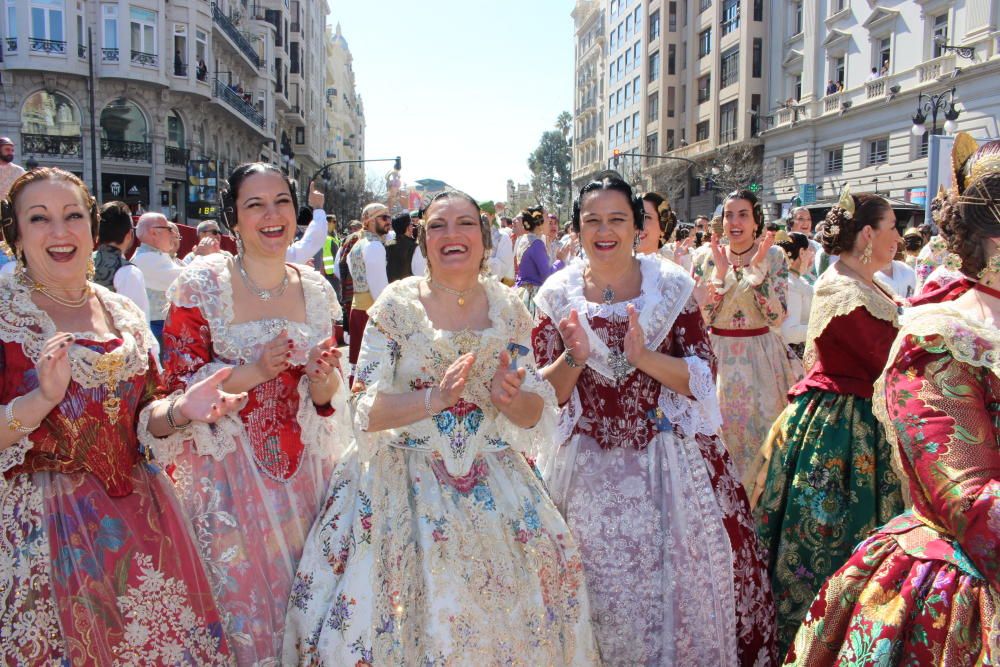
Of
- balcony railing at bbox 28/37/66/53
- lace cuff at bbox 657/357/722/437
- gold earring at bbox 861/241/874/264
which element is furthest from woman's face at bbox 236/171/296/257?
balcony railing at bbox 28/37/66/53

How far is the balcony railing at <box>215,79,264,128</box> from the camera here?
3481 cm

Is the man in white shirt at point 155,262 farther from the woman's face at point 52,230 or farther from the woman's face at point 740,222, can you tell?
the woman's face at point 740,222

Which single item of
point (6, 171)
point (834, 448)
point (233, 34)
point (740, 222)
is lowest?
point (834, 448)

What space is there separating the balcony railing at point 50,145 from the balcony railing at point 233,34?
29.3 ft

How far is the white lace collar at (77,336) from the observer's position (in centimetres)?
245

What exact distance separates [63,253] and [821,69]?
34.4 metres

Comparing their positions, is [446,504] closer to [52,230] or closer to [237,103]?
[52,230]

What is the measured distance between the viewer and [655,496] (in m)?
3.11

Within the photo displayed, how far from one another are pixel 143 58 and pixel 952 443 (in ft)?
112

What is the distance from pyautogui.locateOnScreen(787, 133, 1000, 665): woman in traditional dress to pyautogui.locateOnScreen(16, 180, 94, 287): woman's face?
8.31ft

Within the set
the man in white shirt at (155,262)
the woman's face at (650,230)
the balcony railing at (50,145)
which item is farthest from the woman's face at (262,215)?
the balcony railing at (50,145)

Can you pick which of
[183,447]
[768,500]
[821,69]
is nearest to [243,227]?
[183,447]

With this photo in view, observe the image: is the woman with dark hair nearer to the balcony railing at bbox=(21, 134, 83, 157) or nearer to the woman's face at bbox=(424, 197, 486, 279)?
the woman's face at bbox=(424, 197, 486, 279)


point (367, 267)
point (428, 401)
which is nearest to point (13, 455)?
point (428, 401)
